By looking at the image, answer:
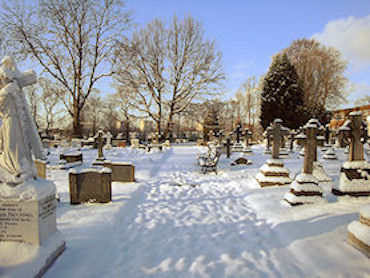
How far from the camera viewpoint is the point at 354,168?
4910 mm

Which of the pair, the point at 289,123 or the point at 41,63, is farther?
the point at 289,123

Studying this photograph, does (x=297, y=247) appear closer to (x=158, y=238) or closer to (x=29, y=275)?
(x=158, y=238)

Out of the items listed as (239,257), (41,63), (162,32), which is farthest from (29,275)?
(162,32)

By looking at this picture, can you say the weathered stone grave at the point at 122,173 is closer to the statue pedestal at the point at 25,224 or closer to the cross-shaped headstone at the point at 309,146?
the statue pedestal at the point at 25,224

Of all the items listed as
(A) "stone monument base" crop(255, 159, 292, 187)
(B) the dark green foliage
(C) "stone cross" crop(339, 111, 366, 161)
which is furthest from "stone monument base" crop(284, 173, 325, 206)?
(B) the dark green foliage

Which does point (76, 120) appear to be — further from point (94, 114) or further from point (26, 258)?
point (94, 114)

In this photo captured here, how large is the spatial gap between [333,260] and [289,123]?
25.6 metres

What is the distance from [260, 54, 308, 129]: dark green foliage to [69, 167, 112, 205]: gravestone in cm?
2442

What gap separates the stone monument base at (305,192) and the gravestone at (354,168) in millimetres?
652

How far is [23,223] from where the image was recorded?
2.67 metres

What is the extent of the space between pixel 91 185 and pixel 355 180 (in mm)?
6059

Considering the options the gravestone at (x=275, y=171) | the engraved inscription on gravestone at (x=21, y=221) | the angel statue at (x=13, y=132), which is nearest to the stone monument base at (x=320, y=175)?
the gravestone at (x=275, y=171)

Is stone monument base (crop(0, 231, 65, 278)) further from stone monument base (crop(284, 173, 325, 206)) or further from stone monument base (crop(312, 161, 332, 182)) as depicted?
stone monument base (crop(312, 161, 332, 182))

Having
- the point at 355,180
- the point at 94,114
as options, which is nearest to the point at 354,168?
the point at 355,180
